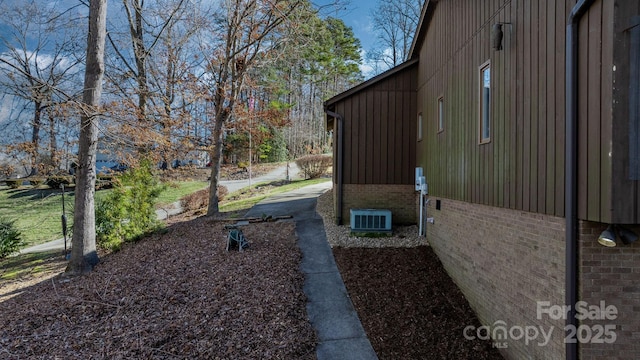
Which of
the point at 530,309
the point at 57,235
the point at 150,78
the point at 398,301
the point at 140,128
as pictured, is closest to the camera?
the point at 530,309

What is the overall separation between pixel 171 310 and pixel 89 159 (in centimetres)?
447

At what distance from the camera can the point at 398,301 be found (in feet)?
16.8

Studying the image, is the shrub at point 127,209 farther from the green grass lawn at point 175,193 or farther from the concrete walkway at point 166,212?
the green grass lawn at point 175,193

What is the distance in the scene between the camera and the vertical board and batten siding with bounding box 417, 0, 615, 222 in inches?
110

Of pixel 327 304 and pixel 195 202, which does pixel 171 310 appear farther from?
pixel 195 202

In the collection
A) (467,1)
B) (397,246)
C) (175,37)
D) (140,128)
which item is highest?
(175,37)

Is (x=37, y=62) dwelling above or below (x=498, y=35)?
above

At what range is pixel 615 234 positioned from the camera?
2822 millimetres

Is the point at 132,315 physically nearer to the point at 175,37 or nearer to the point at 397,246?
the point at 397,246

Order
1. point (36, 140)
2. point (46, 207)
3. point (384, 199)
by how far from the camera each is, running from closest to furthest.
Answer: point (384, 199)
point (36, 140)
point (46, 207)

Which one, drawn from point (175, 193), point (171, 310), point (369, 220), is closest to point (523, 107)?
point (369, 220)

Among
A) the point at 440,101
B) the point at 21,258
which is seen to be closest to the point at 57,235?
the point at 21,258

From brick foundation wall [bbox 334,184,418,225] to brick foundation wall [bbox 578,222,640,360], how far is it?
594 centimetres

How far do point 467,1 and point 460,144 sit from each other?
2554mm
